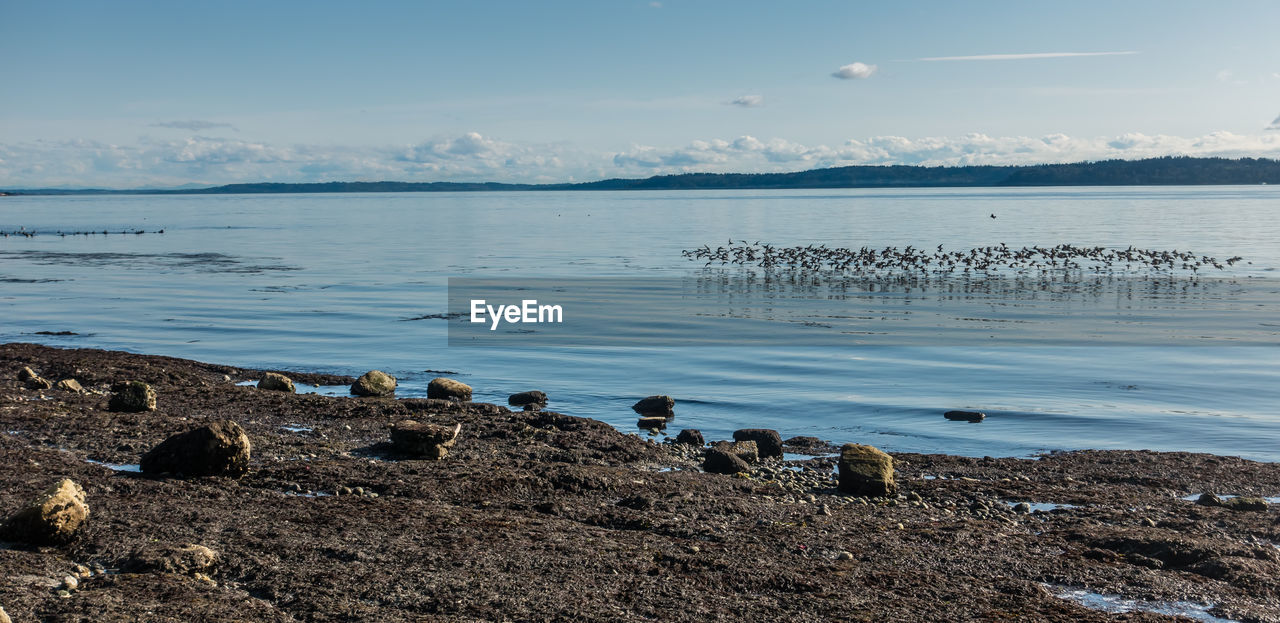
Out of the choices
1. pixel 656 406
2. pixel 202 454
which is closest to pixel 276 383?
pixel 656 406

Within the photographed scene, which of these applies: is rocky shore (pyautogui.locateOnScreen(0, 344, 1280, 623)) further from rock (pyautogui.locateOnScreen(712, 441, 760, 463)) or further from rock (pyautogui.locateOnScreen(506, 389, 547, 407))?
rock (pyautogui.locateOnScreen(506, 389, 547, 407))

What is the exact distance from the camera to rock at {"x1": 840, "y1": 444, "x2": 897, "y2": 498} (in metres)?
11.2

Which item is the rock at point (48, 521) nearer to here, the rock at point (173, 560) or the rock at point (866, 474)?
the rock at point (173, 560)

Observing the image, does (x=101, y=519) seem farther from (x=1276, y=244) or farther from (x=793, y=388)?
(x=1276, y=244)

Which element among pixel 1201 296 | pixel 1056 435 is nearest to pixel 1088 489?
pixel 1056 435

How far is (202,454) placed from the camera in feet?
33.8

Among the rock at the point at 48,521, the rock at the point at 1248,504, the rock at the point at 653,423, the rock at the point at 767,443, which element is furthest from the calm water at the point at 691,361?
the rock at the point at 48,521

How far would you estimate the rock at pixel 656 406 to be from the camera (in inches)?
658

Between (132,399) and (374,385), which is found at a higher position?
(132,399)

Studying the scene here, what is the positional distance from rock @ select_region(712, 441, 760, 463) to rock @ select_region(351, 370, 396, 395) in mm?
6790

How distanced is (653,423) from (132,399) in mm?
7397

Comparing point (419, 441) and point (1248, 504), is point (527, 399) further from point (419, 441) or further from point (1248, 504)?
point (1248, 504)

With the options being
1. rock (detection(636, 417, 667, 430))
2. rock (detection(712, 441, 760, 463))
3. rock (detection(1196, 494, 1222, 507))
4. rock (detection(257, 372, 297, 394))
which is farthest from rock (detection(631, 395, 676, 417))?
rock (detection(1196, 494, 1222, 507))

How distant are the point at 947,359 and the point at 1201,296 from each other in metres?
17.5
